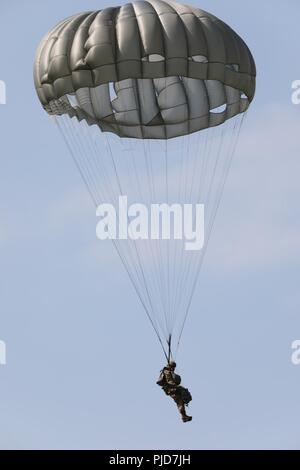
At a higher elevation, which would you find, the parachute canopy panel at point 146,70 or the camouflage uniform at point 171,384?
the parachute canopy panel at point 146,70

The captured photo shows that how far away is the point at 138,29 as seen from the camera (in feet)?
175

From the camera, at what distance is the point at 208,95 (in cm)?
5488

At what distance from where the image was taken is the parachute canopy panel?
174 ft

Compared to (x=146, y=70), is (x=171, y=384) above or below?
below

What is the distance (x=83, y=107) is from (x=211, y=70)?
13.0 feet

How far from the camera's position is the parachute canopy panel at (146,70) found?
53.0 meters

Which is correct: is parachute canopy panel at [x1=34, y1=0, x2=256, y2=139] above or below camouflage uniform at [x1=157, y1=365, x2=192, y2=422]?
above

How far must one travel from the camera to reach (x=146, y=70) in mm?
53031

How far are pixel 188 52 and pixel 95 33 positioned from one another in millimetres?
2582
